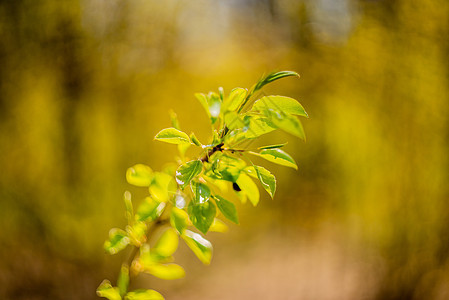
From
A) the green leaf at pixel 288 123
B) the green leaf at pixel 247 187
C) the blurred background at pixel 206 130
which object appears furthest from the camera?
the blurred background at pixel 206 130

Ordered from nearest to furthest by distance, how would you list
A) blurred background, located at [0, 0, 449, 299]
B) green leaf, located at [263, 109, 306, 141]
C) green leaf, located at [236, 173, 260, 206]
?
green leaf, located at [263, 109, 306, 141], green leaf, located at [236, 173, 260, 206], blurred background, located at [0, 0, 449, 299]

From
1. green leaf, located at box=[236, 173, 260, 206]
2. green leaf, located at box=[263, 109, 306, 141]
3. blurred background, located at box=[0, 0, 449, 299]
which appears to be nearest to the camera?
green leaf, located at box=[263, 109, 306, 141]

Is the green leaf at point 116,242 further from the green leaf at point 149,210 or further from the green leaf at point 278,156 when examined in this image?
the green leaf at point 278,156

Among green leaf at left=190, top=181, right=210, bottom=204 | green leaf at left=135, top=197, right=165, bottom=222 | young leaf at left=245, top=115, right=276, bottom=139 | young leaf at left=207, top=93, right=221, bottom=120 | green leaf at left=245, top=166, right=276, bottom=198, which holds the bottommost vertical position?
green leaf at left=135, top=197, right=165, bottom=222

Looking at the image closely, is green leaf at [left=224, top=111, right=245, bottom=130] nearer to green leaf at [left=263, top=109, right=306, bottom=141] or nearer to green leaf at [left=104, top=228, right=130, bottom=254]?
green leaf at [left=263, top=109, right=306, bottom=141]

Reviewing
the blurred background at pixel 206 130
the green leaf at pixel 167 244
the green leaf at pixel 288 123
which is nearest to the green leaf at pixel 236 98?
the green leaf at pixel 288 123

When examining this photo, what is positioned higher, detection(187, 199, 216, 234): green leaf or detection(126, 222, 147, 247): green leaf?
detection(187, 199, 216, 234): green leaf

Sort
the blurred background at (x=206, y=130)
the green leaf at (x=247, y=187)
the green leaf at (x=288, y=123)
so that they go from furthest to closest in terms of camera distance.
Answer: the blurred background at (x=206, y=130) < the green leaf at (x=247, y=187) < the green leaf at (x=288, y=123)

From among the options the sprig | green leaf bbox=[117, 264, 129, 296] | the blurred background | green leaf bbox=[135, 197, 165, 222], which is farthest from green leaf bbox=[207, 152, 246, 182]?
the blurred background
